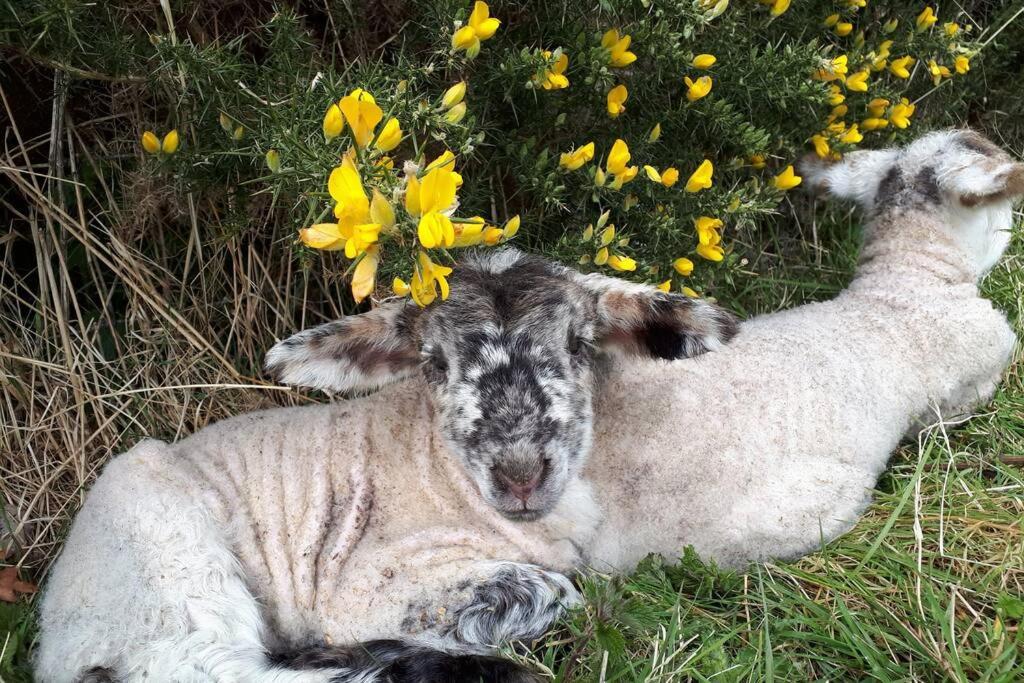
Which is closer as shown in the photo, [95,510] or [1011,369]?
[95,510]

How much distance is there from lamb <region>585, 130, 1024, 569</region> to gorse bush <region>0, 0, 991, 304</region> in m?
0.50

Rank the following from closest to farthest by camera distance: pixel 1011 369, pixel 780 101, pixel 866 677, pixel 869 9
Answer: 1. pixel 866 677
2. pixel 780 101
3. pixel 1011 369
4. pixel 869 9

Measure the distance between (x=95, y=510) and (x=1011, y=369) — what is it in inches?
175

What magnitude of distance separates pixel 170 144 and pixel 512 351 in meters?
1.62

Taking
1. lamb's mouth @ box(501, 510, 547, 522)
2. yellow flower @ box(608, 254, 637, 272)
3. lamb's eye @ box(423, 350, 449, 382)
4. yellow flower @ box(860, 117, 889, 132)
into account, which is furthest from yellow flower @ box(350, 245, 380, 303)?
yellow flower @ box(860, 117, 889, 132)

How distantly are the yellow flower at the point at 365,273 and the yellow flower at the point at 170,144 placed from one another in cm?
139

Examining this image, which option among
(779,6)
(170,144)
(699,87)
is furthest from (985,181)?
(170,144)

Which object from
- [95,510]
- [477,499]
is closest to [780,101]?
[477,499]

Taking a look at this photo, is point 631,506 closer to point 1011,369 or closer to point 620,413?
point 620,413

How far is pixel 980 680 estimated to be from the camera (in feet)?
9.07

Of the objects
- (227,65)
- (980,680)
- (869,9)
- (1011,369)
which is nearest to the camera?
(980,680)

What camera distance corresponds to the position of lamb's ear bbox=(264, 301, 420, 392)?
3557 millimetres

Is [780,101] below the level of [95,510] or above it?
above

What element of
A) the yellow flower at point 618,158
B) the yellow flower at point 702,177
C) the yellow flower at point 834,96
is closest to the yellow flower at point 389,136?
the yellow flower at point 618,158
